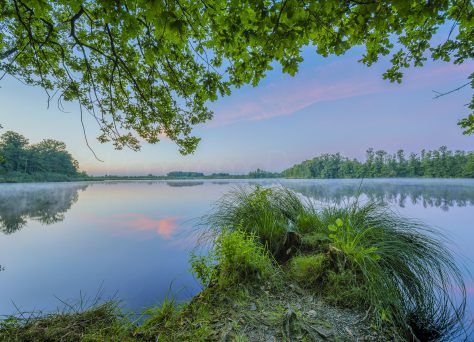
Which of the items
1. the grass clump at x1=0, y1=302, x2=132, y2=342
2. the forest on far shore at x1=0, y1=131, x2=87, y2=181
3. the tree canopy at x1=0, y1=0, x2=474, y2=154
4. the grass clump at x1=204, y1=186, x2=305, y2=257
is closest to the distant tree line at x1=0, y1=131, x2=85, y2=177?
the forest on far shore at x1=0, y1=131, x2=87, y2=181

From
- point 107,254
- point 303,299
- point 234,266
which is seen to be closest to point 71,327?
point 234,266

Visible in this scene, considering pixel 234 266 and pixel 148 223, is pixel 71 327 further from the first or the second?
pixel 148 223

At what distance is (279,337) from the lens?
1424mm

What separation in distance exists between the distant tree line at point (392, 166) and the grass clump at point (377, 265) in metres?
29.2

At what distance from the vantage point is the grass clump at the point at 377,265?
6.07ft

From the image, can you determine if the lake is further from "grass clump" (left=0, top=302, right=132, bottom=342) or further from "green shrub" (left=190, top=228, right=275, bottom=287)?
"green shrub" (left=190, top=228, right=275, bottom=287)

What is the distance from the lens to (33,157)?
42.5 metres

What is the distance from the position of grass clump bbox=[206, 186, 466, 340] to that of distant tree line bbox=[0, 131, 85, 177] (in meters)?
51.4

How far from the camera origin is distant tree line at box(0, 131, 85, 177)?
3914cm

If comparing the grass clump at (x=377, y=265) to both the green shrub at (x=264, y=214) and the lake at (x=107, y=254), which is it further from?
the lake at (x=107, y=254)

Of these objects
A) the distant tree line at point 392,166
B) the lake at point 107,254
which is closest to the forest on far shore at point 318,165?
the distant tree line at point 392,166

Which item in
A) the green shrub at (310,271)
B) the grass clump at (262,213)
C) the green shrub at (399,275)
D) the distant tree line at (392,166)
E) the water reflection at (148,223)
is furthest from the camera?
the distant tree line at (392,166)

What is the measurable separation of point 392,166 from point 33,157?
7553 centimetres

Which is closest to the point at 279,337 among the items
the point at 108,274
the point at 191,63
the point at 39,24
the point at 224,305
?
the point at 224,305
